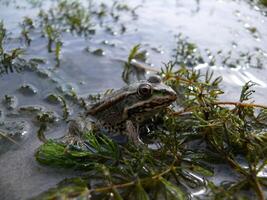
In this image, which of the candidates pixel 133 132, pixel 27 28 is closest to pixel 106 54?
pixel 27 28

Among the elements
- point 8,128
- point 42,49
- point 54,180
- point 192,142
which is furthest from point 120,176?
point 42,49

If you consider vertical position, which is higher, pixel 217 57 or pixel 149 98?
pixel 149 98

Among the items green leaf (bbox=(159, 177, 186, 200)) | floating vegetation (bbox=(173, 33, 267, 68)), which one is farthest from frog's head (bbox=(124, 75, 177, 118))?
floating vegetation (bbox=(173, 33, 267, 68))

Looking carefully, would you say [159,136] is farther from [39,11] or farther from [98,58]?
[39,11]

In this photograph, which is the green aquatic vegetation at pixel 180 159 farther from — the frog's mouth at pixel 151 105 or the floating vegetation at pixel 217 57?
the floating vegetation at pixel 217 57

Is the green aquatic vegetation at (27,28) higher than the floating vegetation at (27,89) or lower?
higher

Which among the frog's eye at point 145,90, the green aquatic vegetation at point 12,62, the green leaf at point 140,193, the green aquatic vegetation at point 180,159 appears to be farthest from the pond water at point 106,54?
the frog's eye at point 145,90

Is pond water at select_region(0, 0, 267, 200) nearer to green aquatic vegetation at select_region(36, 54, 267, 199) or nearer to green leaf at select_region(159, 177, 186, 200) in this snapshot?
green aquatic vegetation at select_region(36, 54, 267, 199)

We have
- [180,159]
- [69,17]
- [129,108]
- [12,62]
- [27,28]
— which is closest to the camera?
[180,159]

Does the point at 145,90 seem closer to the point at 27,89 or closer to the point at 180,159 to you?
the point at 180,159
